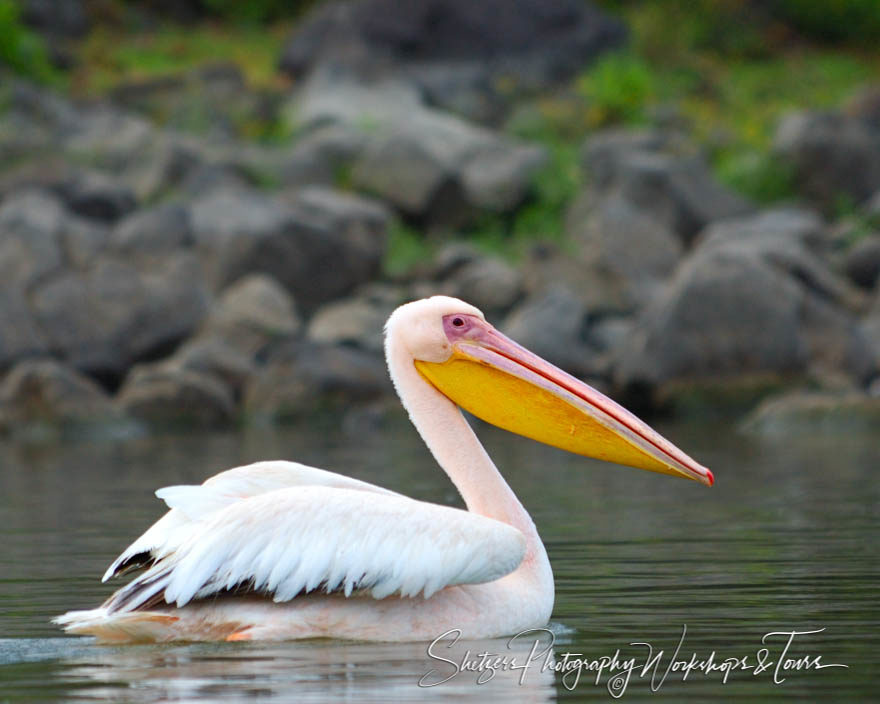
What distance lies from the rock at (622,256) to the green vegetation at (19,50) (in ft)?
40.5

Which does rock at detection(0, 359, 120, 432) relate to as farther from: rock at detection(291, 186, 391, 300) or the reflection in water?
the reflection in water

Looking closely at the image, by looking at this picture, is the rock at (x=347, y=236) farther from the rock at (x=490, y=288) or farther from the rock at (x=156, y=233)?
the rock at (x=156, y=233)

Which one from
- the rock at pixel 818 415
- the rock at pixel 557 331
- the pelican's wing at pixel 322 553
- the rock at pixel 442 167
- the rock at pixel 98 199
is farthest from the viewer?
the rock at pixel 442 167

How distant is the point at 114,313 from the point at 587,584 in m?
13.4

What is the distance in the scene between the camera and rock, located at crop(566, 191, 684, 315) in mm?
21094

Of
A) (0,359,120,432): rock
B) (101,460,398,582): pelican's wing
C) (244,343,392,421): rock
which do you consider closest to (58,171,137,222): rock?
(244,343,392,421): rock

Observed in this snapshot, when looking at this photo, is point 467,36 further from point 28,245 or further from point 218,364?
point 218,364

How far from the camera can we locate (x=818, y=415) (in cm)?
1516

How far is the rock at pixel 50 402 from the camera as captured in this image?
55.5 ft

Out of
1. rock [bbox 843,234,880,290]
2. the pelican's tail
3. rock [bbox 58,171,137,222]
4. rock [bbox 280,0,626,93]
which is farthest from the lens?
rock [bbox 280,0,626,93]

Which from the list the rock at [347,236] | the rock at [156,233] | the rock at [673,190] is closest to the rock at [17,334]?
the rock at [156,233]

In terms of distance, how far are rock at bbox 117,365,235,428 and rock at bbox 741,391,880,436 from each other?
18.0ft

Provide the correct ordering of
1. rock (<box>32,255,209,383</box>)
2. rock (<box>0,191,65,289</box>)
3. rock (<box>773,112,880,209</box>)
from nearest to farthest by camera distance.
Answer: rock (<box>32,255,209,383</box>) → rock (<box>0,191,65,289</box>) → rock (<box>773,112,880,209</box>)

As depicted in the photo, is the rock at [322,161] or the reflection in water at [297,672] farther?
the rock at [322,161]
